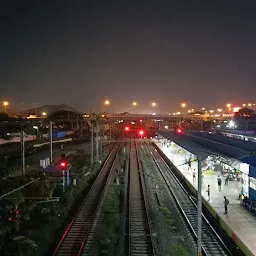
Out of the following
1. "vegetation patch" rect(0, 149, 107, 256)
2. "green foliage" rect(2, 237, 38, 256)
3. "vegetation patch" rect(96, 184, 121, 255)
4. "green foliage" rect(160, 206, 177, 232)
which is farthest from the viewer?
"green foliage" rect(160, 206, 177, 232)

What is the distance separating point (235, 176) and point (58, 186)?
1176 cm

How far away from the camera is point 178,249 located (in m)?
12.6

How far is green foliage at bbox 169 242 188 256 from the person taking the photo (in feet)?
39.9

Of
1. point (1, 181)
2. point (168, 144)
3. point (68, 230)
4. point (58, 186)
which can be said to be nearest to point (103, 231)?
point (68, 230)

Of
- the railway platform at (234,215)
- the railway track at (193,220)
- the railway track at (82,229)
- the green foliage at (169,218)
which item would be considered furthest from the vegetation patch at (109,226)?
the railway platform at (234,215)

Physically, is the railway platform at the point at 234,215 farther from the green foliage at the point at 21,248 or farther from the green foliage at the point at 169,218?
the green foliage at the point at 21,248

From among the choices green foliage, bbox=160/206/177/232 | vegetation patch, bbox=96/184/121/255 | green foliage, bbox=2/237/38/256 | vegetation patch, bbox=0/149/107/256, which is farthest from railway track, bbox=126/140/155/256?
green foliage, bbox=2/237/38/256

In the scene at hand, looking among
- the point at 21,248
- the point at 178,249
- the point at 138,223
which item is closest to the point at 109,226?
the point at 138,223

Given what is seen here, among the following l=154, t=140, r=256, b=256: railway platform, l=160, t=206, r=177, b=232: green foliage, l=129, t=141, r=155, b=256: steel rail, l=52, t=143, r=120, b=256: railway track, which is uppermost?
l=154, t=140, r=256, b=256: railway platform

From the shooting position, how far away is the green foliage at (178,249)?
12163 millimetres

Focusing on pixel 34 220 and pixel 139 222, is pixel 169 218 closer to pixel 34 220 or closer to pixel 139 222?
pixel 139 222

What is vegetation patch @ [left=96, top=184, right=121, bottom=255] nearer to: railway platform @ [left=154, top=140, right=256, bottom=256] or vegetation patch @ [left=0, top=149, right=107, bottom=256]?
vegetation patch @ [left=0, top=149, right=107, bottom=256]

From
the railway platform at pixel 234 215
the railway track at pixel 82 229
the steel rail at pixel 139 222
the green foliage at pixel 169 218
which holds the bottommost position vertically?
the green foliage at pixel 169 218

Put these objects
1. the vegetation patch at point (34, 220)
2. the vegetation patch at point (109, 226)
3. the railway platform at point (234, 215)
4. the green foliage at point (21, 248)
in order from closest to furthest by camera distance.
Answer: the green foliage at point (21, 248), the vegetation patch at point (34, 220), the vegetation patch at point (109, 226), the railway platform at point (234, 215)
